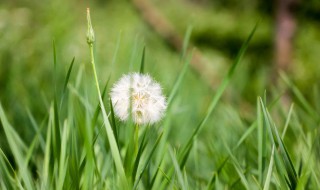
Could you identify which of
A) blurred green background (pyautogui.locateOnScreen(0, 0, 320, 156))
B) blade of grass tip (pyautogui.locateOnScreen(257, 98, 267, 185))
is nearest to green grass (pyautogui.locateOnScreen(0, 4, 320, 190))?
blade of grass tip (pyautogui.locateOnScreen(257, 98, 267, 185))

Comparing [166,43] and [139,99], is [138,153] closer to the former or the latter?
[139,99]

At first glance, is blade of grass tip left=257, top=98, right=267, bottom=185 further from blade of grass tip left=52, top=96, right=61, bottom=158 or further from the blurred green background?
the blurred green background

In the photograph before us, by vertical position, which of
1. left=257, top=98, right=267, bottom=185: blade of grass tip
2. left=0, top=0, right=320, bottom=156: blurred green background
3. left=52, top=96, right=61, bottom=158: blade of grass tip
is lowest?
left=257, top=98, right=267, bottom=185: blade of grass tip

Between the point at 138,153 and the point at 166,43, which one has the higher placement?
the point at 166,43

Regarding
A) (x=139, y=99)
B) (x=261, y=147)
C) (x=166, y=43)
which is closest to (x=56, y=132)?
(x=139, y=99)

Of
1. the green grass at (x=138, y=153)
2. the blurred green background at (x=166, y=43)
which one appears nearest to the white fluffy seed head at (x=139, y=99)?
the green grass at (x=138, y=153)

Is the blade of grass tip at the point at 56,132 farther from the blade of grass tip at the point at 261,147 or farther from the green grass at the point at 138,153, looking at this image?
the blade of grass tip at the point at 261,147
